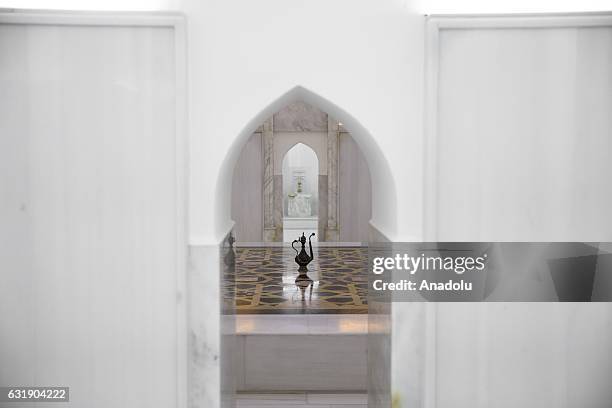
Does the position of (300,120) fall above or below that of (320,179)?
above

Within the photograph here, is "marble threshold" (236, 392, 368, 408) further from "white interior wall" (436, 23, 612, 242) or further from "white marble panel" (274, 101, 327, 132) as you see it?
"white marble panel" (274, 101, 327, 132)

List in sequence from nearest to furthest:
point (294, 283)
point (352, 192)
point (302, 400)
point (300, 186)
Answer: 1. point (302, 400)
2. point (294, 283)
3. point (352, 192)
4. point (300, 186)

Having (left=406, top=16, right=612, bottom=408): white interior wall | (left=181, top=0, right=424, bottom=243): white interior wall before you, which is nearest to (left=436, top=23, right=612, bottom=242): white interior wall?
(left=406, top=16, right=612, bottom=408): white interior wall

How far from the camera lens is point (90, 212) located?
117 inches

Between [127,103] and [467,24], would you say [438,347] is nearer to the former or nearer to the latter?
[467,24]

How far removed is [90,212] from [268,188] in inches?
426

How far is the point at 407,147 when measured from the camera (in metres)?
2.96

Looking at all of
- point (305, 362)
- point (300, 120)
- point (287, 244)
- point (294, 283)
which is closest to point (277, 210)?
point (287, 244)

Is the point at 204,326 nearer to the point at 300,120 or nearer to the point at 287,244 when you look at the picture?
the point at 287,244

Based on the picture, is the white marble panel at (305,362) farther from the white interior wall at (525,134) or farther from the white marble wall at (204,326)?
the white interior wall at (525,134)

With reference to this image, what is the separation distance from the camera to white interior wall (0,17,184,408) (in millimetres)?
2906

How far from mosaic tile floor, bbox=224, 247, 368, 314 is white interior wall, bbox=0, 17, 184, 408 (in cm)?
404

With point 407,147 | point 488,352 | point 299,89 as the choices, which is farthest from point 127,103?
point 488,352

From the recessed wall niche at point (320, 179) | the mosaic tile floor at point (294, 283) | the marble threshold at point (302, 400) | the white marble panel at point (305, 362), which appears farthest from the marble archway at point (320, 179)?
the marble threshold at point (302, 400)
